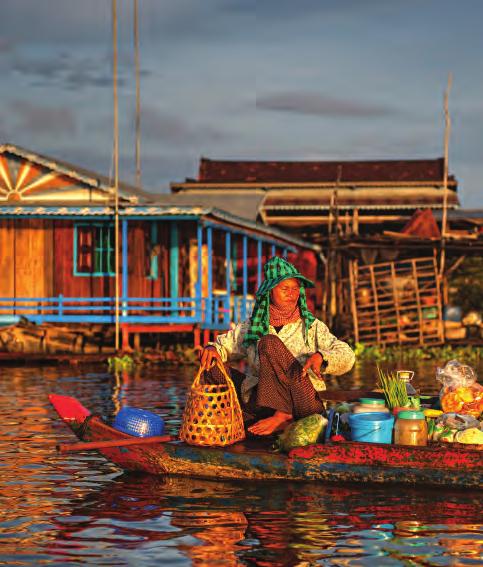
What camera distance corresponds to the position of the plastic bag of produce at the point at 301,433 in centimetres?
734

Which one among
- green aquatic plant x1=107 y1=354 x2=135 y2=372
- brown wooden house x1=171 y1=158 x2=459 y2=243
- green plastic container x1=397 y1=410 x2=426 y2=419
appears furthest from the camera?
brown wooden house x1=171 y1=158 x2=459 y2=243

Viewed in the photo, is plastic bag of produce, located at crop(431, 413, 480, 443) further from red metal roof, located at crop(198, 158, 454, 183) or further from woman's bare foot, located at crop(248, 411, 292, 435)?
red metal roof, located at crop(198, 158, 454, 183)

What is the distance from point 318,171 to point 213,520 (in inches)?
1253

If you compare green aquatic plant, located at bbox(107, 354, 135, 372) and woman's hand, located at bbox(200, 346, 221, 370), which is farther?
green aquatic plant, located at bbox(107, 354, 135, 372)

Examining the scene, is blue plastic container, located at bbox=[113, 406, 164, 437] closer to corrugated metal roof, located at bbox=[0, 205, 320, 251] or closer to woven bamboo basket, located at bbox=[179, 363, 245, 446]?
woven bamboo basket, located at bbox=[179, 363, 245, 446]

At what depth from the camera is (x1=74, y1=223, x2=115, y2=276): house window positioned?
70.4 ft

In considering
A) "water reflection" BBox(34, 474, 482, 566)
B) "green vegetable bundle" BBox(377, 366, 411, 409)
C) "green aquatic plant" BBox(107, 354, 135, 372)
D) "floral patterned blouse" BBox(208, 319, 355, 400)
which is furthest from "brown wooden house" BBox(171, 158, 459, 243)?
"water reflection" BBox(34, 474, 482, 566)

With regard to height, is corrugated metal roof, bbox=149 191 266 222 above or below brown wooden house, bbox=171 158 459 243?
below

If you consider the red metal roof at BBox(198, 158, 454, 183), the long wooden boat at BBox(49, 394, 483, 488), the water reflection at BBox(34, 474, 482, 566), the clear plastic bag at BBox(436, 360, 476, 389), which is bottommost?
the water reflection at BBox(34, 474, 482, 566)

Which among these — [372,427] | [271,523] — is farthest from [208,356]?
[271,523]

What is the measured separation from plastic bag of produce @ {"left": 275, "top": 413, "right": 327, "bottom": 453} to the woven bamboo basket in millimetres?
357

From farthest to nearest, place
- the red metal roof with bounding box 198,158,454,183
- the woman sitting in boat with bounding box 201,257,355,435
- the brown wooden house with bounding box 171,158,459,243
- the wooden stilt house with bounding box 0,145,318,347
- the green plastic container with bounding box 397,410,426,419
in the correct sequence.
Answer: the red metal roof with bounding box 198,158,454,183 < the brown wooden house with bounding box 171,158,459,243 < the wooden stilt house with bounding box 0,145,318,347 < the woman sitting in boat with bounding box 201,257,355,435 < the green plastic container with bounding box 397,410,426,419

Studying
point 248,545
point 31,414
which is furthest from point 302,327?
point 31,414

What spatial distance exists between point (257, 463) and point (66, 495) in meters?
1.30
